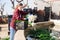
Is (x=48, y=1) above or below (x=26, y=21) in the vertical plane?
above

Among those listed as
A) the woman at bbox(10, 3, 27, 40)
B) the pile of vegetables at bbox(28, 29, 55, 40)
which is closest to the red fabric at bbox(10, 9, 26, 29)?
the woman at bbox(10, 3, 27, 40)

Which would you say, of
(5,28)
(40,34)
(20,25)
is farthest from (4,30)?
(40,34)

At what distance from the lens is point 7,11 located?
1.21 metres

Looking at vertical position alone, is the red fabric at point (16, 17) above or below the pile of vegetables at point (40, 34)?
above

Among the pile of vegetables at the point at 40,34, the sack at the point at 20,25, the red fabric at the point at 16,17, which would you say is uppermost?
the red fabric at the point at 16,17

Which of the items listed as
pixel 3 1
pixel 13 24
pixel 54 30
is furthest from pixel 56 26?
pixel 3 1

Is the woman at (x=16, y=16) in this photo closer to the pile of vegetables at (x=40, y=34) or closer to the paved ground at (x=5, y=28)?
the paved ground at (x=5, y=28)

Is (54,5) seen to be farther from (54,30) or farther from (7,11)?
(7,11)

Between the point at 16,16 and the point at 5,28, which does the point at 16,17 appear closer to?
the point at 16,16

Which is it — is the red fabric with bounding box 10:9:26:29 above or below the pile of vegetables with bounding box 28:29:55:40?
above

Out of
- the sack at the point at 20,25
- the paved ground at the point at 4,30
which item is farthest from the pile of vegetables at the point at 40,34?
the paved ground at the point at 4,30

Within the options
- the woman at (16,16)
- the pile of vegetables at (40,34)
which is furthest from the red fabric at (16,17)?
the pile of vegetables at (40,34)

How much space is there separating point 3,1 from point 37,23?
37 centimetres

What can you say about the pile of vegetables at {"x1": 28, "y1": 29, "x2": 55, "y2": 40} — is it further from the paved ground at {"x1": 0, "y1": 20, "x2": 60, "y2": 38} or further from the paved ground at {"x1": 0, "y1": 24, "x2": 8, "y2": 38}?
the paved ground at {"x1": 0, "y1": 24, "x2": 8, "y2": 38}
